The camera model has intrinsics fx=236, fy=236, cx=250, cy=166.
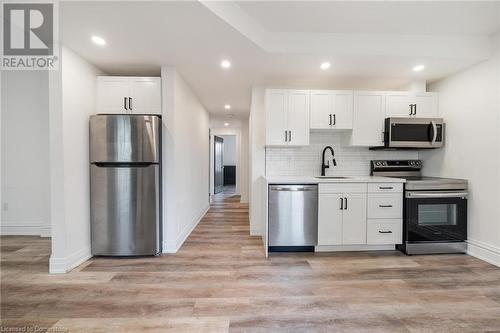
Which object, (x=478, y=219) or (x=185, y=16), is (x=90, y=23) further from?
(x=478, y=219)

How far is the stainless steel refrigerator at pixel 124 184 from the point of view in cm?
275

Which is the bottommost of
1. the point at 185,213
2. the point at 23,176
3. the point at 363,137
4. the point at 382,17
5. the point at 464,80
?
the point at 185,213

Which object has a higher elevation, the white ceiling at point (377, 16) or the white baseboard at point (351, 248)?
the white ceiling at point (377, 16)

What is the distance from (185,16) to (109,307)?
2488mm

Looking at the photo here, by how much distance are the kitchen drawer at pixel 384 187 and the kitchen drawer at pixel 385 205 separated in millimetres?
52

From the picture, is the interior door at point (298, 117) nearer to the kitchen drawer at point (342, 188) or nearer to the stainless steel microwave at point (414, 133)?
the kitchen drawer at point (342, 188)

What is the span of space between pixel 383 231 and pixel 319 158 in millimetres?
1324

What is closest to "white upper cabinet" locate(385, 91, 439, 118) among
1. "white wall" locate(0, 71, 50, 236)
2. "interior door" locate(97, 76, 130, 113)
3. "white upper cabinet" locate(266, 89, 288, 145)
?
"white upper cabinet" locate(266, 89, 288, 145)

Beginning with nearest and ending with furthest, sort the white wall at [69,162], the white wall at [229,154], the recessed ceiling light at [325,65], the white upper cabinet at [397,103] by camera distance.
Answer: the white wall at [69,162] < the recessed ceiling light at [325,65] < the white upper cabinet at [397,103] < the white wall at [229,154]

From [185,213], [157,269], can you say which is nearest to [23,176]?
[185,213]

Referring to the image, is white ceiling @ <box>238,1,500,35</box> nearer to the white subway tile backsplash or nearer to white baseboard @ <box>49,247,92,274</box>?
the white subway tile backsplash

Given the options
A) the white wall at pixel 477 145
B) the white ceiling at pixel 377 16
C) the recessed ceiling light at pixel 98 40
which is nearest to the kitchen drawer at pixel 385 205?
the white wall at pixel 477 145

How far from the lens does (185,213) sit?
11.7ft

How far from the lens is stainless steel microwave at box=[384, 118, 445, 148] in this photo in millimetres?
3277
